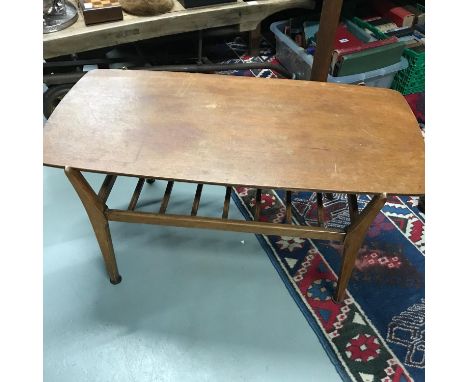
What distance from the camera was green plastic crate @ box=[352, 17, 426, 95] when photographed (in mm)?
2465

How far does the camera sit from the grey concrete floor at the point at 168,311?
4.72 feet

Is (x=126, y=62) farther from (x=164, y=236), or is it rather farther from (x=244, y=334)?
(x=244, y=334)

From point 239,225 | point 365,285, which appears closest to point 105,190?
point 239,225

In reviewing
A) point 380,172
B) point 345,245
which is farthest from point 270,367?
point 380,172

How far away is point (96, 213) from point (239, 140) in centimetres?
58

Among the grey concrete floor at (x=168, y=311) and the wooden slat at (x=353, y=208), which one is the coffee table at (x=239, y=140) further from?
the grey concrete floor at (x=168, y=311)

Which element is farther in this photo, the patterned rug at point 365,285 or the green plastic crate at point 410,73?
the green plastic crate at point 410,73

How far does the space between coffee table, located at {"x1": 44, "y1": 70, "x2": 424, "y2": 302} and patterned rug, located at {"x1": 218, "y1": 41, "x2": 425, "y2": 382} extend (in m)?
0.15

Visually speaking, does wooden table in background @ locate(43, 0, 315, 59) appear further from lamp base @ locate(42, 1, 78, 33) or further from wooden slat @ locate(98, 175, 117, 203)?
wooden slat @ locate(98, 175, 117, 203)

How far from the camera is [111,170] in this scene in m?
1.16

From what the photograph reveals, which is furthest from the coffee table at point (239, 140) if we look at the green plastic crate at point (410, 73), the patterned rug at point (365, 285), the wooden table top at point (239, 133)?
the green plastic crate at point (410, 73)

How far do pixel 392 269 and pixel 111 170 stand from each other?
4.25ft

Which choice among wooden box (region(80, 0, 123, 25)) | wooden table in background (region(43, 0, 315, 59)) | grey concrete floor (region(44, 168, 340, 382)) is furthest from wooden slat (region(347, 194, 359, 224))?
wooden box (region(80, 0, 123, 25))

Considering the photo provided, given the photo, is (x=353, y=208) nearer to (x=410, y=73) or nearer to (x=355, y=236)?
(x=355, y=236)
